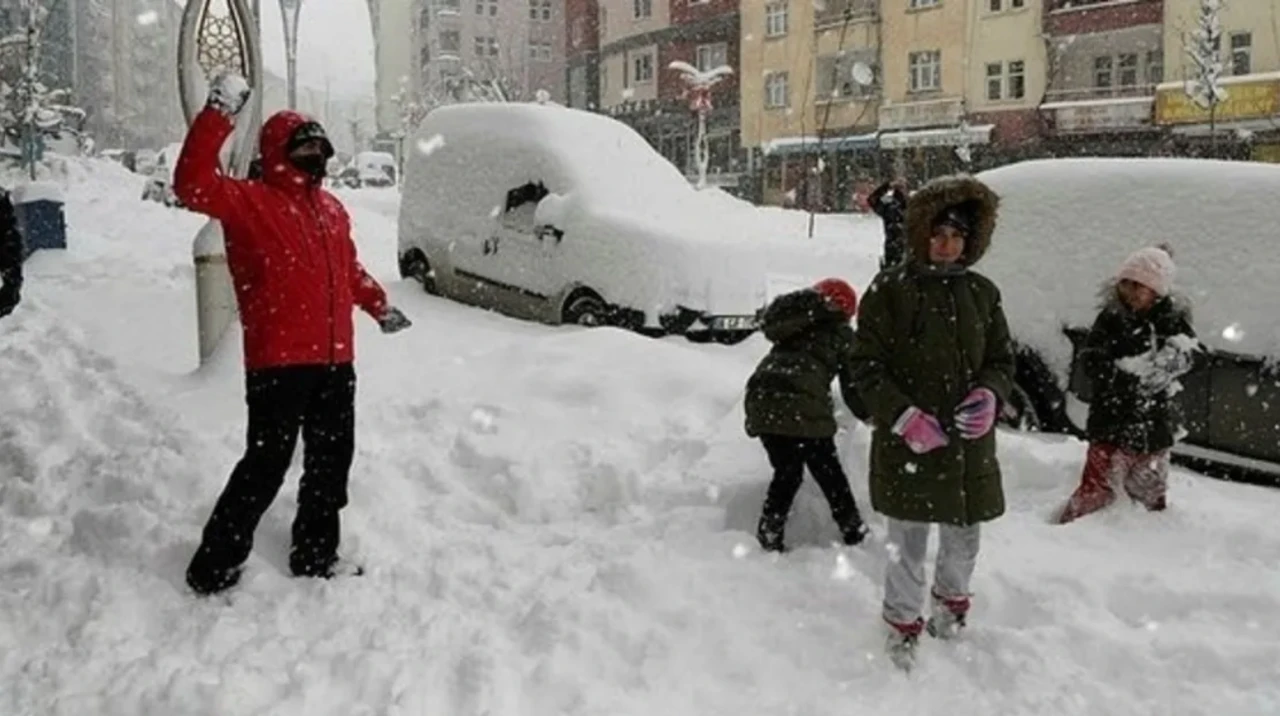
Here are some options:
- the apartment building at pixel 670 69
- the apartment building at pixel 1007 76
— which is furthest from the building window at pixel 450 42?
the apartment building at pixel 1007 76

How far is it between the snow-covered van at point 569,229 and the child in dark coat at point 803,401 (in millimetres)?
4554

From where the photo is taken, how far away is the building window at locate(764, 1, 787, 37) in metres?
40.4

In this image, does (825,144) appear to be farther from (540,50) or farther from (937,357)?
(937,357)

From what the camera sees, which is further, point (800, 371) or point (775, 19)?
point (775, 19)

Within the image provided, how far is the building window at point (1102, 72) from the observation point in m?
31.2

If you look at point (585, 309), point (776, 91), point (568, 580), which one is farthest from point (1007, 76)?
point (568, 580)

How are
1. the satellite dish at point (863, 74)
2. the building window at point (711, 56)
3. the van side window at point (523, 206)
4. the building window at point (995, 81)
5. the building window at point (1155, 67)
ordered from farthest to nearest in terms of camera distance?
the building window at point (711, 56), the satellite dish at point (863, 74), the building window at point (995, 81), the building window at point (1155, 67), the van side window at point (523, 206)

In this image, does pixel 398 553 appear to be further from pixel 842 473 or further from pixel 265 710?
pixel 842 473

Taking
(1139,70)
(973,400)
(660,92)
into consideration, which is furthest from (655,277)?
(660,92)

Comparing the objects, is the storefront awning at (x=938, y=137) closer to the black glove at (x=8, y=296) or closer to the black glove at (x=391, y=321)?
the black glove at (x=391, y=321)

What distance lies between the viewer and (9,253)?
4246 mm

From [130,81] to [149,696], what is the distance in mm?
121570

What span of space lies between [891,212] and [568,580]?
834cm

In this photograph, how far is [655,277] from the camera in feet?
29.4
